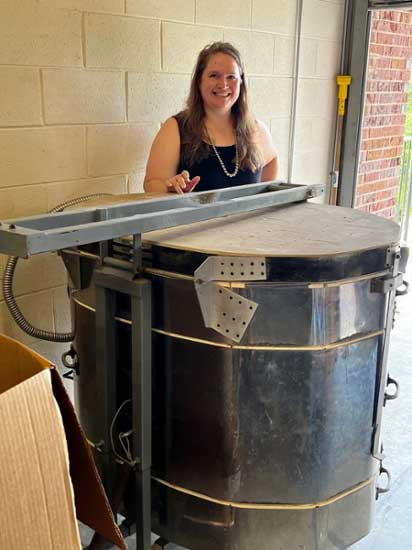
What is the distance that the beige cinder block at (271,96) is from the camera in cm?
309

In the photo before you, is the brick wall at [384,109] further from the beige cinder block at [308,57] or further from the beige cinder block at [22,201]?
the beige cinder block at [22,201]

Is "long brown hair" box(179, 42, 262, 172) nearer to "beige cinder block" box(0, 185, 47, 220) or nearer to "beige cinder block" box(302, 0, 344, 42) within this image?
"beige cinder block" box(0, 185, 47, 220)

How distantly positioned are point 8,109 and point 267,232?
40.4 inches

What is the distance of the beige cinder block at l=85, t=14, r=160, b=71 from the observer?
2.28 meters

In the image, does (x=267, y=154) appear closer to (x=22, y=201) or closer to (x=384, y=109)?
(x=22, y=201)

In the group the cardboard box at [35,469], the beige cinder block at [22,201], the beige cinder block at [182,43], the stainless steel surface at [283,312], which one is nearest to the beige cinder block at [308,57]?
the beige cinder block at [182,43]

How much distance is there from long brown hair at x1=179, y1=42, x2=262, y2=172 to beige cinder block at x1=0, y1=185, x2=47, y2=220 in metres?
0.57

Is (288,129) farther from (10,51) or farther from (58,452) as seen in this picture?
(58,452)

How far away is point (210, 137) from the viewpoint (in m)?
2.40

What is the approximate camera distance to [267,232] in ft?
5.48

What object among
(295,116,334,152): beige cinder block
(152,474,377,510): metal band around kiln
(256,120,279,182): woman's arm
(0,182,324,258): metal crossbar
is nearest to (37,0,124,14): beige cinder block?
(256,120,279,182): woman's arm

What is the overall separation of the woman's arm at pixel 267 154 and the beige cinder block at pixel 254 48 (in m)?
0.54

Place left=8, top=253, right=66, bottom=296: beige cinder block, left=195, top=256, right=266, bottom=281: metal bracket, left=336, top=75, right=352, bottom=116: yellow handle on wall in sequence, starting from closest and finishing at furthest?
left=195, top=256, right=266, bottom=281: metal bracket → left=8, top=253, right=66, bottom=296: beige cinder block → left=336, top=75, right=352, bottom=116: yellow handle on wall

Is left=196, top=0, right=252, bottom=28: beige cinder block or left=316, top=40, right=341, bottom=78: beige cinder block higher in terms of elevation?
left=196, top=0, right=252, bottom=28: beige cinder block
